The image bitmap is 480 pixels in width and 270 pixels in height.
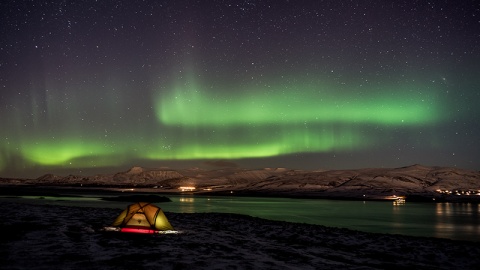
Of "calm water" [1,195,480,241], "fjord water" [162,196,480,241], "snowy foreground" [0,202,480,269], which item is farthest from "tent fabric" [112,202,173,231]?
"calm water" [1,195,480,241]

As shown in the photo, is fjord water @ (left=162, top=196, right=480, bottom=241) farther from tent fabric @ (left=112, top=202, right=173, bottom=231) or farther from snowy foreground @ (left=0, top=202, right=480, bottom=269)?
tent fabric @ (left=112, top=202, right=173, bottom=231)

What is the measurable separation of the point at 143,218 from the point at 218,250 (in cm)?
757

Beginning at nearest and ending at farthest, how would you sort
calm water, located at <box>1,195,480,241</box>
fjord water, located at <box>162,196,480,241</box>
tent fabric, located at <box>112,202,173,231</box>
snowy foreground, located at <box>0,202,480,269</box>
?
snowy foreground, located at <box>0,202,480,269</box> < tent fabric, located at <box>112,202,173,231</box> < fjord water, located at <box>162,196,480,241</box> < calm water, located at <box>1,195,480,241</box>

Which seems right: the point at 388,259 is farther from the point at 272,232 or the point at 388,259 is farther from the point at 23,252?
the point at 23,252

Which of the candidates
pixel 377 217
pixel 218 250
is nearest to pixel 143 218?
pixel 218 250

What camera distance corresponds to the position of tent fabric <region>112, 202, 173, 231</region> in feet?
86.9

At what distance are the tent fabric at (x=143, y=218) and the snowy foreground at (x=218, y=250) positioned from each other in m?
1.44

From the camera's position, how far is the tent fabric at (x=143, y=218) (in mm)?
26484

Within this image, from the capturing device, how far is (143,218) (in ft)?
87.6

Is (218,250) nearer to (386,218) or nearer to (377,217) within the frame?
(386,218)

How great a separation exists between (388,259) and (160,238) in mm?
12722

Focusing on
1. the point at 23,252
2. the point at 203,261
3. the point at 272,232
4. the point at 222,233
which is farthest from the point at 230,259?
the point at 272,232

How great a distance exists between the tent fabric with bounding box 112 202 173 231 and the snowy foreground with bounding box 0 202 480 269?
1438 millimetres

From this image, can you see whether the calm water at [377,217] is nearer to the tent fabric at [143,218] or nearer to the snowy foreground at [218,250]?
the snowy foreground at [218,250]
